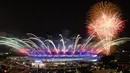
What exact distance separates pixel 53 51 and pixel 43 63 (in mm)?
14105

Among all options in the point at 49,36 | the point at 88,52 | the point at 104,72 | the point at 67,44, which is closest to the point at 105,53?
the point at 88,52

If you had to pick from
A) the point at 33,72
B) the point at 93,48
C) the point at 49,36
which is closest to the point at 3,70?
the point at 33,72

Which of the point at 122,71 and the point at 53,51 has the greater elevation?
the point at 53,51

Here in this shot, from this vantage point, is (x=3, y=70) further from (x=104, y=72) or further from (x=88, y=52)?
(x=88, y=52)

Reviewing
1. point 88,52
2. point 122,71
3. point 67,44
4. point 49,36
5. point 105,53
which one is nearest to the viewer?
point 122,71

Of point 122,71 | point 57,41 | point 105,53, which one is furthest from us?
point 57,41

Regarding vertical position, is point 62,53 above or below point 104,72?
above

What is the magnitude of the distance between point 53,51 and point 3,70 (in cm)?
3122

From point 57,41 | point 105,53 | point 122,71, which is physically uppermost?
point 57,41

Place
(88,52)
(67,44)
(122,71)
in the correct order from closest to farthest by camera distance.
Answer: (122,71), (88,52), (67,44)

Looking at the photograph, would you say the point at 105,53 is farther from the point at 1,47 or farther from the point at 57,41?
the point at 1,47

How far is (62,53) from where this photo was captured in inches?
2958

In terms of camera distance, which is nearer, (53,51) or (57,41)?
(53,51)

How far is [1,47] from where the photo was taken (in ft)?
284
